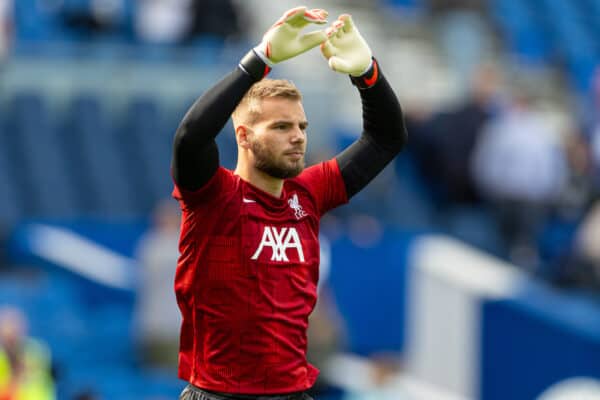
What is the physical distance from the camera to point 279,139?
146 inches

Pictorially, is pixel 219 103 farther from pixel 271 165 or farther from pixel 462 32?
pixel 462 32

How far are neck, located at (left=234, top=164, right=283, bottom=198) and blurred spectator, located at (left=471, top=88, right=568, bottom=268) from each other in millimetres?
7167

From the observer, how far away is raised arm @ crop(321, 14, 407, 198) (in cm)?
384

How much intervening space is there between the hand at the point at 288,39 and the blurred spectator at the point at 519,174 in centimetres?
735

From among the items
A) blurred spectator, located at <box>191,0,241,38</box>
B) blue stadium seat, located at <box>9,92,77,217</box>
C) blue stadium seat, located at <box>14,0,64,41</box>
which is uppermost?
blurred spectator, located at <box>191,0,241,38</box>

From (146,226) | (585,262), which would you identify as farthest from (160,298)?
(585,262)

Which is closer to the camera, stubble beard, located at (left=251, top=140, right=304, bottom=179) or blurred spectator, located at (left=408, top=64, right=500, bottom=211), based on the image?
stubble beard, located at (left=251, top=140, right=304, bottom=179)

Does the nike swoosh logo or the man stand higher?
the nike swoosh logo

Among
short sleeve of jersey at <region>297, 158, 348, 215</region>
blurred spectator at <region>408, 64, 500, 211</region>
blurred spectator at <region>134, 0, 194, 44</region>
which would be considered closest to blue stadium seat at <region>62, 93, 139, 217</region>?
blurred spectator at <region>134, 0, 194, 44</region>

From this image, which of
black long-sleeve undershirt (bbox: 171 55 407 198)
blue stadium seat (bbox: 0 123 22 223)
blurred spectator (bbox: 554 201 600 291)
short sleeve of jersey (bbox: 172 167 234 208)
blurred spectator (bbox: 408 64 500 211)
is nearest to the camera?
black long-sleeve undershirt (bbox: 171 55 407 198)

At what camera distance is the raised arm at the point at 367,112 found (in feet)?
12.6

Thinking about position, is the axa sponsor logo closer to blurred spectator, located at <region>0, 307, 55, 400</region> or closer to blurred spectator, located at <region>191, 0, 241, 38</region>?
blurred spectator, located at <region>0, 307, 55, 400</region>

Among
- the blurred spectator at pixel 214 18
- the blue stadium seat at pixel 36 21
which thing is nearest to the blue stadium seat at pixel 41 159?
the blue stadium seat at pixel 36 21

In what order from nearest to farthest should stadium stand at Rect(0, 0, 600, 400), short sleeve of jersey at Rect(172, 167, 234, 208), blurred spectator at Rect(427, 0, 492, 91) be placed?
short sleeve of jersey at Rect(172, 167, 234, 208)
stadium stand at Rect(0, 0, 600, 400)
blurred spectator at Rect(427, 0, 492, 91)
